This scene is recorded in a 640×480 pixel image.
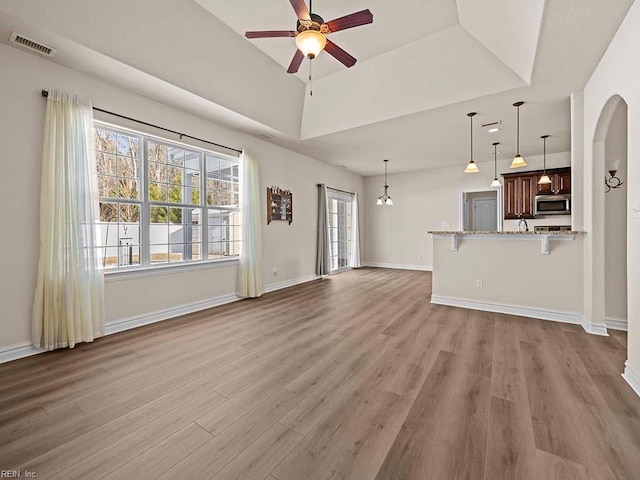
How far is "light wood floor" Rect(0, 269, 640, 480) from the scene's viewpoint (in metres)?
1.43

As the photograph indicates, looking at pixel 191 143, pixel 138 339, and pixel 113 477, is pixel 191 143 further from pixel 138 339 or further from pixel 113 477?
pixel 113 477

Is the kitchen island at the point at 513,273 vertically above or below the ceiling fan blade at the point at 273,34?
below

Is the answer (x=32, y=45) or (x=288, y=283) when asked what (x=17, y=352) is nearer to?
(x=32, y=45)

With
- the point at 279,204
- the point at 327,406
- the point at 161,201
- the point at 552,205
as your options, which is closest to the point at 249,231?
the point at 279,204

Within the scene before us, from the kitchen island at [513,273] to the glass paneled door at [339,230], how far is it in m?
3.49

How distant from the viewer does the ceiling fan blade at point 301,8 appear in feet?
6.80

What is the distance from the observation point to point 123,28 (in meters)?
2.72

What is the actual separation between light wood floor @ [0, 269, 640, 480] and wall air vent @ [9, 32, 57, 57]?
2.88m

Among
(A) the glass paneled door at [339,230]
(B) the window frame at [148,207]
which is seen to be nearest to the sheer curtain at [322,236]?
(A) the glass paneled door at [339,230]

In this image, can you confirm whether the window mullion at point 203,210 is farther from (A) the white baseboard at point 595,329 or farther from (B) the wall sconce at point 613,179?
(B) the wall sconce at point 613,179

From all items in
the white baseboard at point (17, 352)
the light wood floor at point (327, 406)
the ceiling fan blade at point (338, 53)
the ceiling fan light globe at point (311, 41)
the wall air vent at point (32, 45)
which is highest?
the wall air vent at point (32, 45)

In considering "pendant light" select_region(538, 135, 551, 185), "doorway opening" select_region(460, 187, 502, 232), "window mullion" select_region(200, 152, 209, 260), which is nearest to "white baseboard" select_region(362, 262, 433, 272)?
"doorway opening" select_region(460, 187, 502, 232)

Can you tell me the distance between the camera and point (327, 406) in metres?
1.89

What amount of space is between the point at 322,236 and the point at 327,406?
5.07 meters
